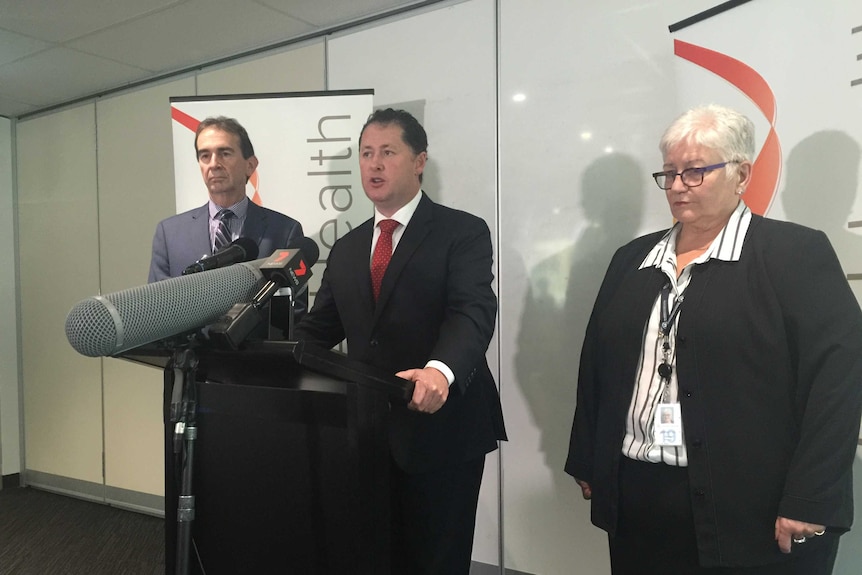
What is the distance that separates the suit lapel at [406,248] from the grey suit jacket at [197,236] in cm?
100

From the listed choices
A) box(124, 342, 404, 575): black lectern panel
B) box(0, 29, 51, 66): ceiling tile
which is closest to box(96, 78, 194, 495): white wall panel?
box(0, 29, 51, 66): ceiling tile

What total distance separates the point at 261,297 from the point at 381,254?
0.74 metres

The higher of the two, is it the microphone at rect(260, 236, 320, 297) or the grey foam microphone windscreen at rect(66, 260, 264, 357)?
the microphone at rect(260, 236, 320, 297)

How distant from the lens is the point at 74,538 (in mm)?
3648

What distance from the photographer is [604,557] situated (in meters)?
2.54

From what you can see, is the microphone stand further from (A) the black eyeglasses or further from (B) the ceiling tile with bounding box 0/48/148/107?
(B) the ceiling tile with bounding box 0/48/148/107

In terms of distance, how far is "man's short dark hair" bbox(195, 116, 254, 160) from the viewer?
260cm

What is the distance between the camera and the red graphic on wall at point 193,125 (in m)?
2.75

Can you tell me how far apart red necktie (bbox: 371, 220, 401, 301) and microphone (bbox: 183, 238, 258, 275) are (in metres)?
0.44

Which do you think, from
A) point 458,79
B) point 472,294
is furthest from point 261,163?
point 472,294

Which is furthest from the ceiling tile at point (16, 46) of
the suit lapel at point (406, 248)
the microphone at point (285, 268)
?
the microphone at point (285, 268)

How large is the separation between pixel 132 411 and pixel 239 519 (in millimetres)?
3416

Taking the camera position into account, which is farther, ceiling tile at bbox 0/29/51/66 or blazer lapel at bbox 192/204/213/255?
ceiling tile at bbox 0/29/51/66

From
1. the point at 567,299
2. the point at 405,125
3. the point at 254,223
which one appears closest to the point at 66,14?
the point at 254,223
